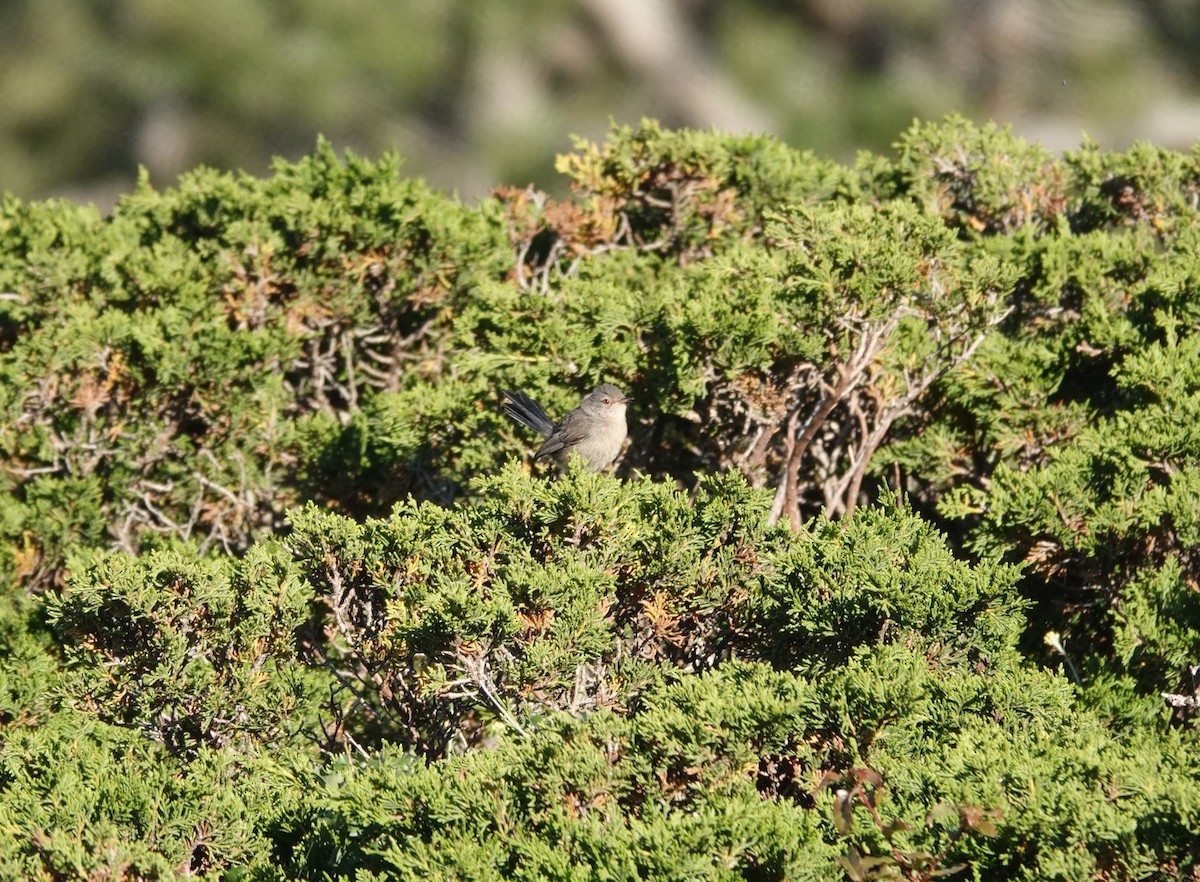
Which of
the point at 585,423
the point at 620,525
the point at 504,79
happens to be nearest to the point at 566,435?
the point at 585,423

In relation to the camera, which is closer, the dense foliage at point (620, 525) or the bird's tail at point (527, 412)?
the dense foliage at point (620, 525)

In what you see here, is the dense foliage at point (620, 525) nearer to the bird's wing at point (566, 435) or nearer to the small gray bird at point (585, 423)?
the small gray bird at point (585, 423)

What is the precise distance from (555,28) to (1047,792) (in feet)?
122

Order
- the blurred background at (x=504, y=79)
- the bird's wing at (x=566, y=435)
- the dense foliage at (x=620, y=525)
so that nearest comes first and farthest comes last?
the dense foliage at (x=620, y=525), the bird's wing at (x=566, y=435), the blurred background at (x=504, y=79)

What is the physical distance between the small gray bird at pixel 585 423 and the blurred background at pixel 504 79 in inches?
975

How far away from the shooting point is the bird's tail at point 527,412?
25.2ft

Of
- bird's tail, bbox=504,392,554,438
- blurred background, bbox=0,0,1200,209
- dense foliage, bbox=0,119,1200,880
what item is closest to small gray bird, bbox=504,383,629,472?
bird's tail, bbox=504,392,554,438

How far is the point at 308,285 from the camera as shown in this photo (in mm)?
8961

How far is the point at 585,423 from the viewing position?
7684mm

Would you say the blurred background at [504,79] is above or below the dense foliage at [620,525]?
above

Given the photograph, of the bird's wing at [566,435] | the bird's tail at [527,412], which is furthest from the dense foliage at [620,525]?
the bird's wing at [566,435]

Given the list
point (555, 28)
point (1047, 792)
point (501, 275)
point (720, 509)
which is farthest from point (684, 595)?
point (555, 28)

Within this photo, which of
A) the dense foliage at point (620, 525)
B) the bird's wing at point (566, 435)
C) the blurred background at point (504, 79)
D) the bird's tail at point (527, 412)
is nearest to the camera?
the dense foliage at point (620, 525)

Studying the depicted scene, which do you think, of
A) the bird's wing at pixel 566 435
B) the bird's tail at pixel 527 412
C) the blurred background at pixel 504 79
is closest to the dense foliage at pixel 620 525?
the bird's tail at pixel 527 412
